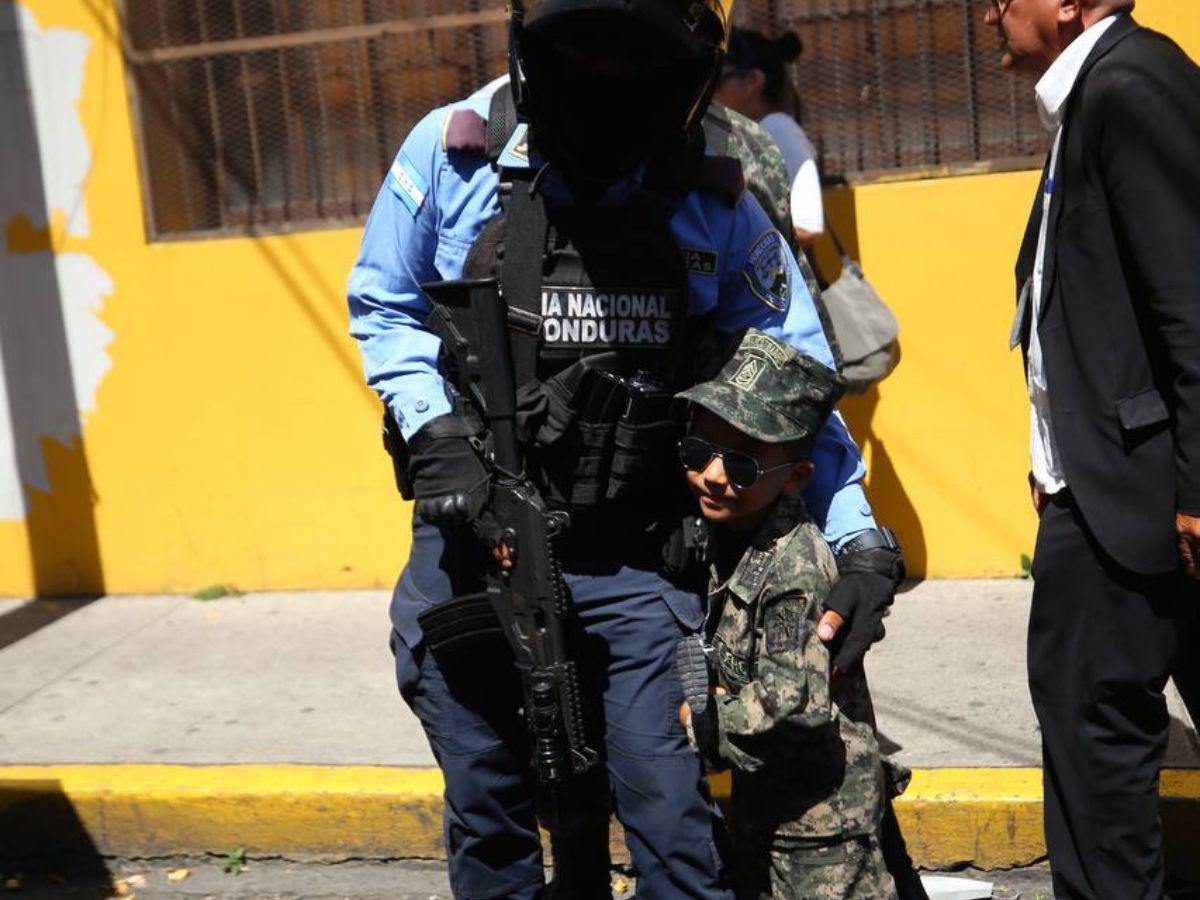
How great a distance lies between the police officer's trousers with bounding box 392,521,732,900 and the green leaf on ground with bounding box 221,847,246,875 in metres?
1.41

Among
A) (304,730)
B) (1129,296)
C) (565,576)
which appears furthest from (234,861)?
(1129,296)

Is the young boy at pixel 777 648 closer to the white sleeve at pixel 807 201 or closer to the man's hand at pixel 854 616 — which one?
the man's hand at pixel 854 616

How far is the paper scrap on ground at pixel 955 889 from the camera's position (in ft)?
11.9

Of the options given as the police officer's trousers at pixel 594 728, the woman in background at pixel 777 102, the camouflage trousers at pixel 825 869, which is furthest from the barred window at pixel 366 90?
the camouflage trousers at pixel 825 869

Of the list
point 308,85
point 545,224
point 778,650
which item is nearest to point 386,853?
→ point 778,650

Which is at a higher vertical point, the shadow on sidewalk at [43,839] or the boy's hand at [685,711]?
the boy's hand at [685,711]

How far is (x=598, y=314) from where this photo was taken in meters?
2.71

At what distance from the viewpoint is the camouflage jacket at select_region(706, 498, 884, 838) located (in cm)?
270

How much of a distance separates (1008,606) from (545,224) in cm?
298

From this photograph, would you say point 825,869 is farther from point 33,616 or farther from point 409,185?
point 33,616

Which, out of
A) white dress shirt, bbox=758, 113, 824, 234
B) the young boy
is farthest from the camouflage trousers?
white dress shirt, bbox=758, 113, 824, 234

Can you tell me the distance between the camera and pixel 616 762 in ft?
9.21

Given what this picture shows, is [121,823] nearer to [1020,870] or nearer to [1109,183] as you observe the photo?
[1020,870]

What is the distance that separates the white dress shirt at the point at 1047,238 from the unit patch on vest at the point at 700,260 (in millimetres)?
686
